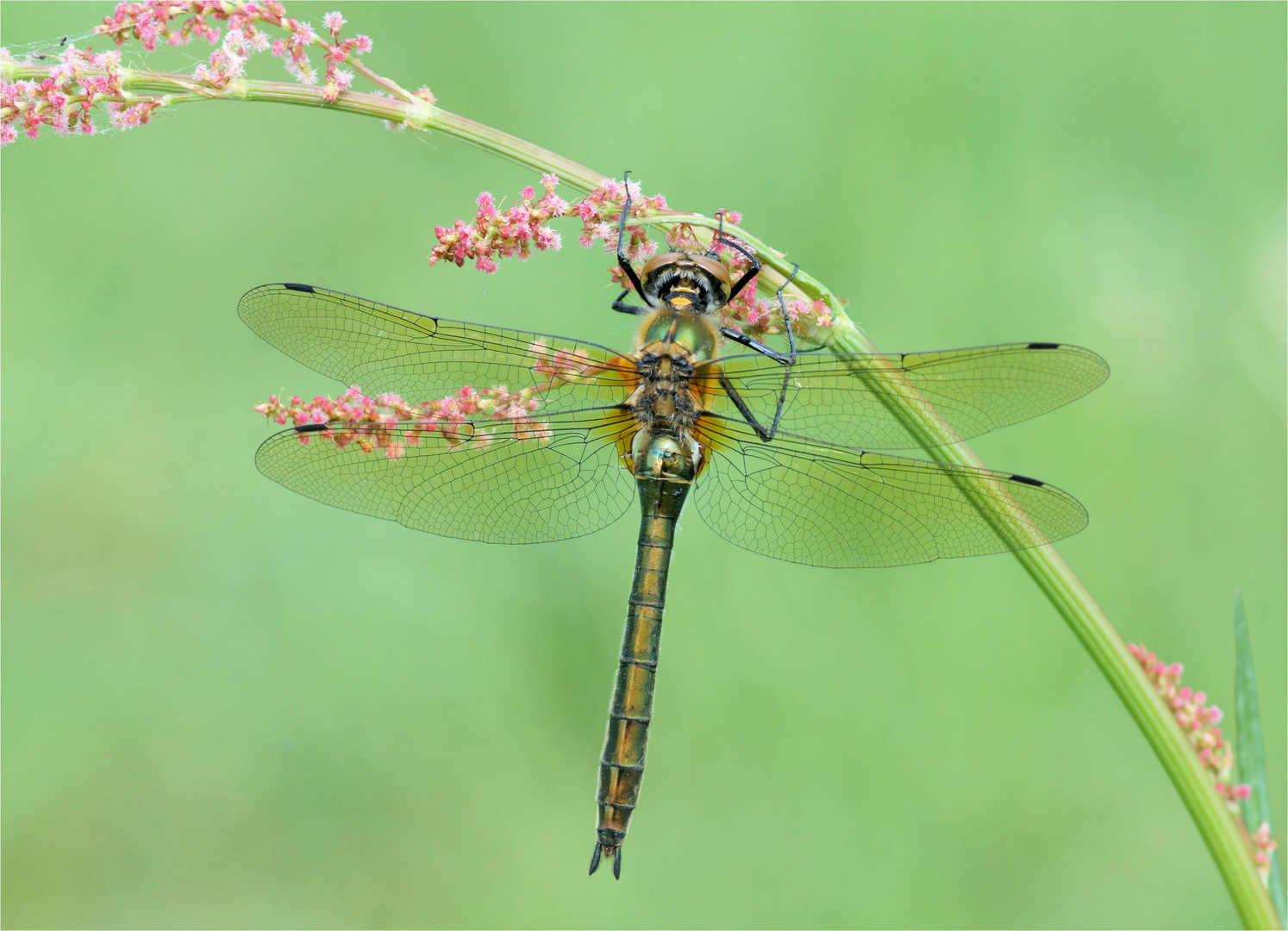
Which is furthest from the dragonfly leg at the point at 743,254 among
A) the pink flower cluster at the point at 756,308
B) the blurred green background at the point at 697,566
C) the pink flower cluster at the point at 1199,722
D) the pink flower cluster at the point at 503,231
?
the blurred green background at the point at 697,566

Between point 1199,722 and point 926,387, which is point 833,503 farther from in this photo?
point 1199,722

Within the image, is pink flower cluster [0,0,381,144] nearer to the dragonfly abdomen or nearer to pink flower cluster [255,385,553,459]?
pink flower cluster [255,385,553,459]

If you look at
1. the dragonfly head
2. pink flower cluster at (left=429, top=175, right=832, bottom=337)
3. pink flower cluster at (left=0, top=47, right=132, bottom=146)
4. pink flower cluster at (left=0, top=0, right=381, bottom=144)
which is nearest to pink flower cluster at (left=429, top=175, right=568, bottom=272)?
pink flower cluster at (left=429, top=175, right=832, bottom=337)

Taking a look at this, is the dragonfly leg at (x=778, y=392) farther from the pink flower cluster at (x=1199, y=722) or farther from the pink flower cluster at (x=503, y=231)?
the pink flower cluster at (x=1199, y=722)

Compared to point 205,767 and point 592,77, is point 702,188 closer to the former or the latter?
point 592,77

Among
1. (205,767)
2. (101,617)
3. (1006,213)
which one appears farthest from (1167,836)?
(101,617)
